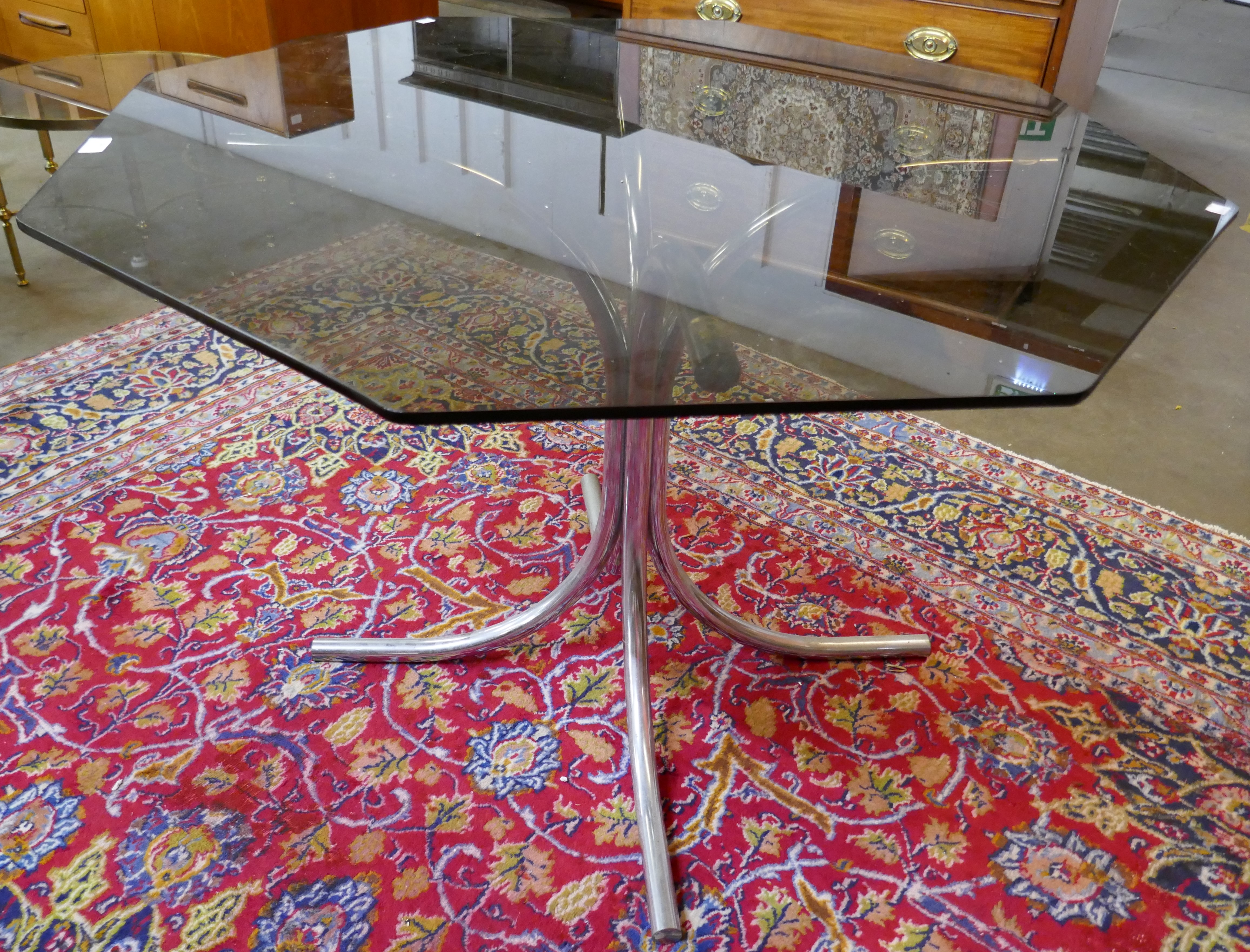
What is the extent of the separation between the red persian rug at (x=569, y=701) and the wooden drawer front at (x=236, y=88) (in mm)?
742

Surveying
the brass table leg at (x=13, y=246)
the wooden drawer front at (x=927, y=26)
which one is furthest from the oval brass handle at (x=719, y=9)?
the brass table leg at (x=13, y=246)

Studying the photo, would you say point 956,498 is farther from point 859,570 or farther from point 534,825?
point 534,825

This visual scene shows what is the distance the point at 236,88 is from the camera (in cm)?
154

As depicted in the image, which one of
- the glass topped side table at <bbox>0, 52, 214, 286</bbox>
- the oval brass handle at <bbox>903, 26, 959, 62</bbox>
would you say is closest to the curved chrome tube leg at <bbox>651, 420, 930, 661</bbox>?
the oval brass handle at <bbox>903, 26, 959, 62</bbox>

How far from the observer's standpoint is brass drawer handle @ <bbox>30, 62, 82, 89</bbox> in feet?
8.29

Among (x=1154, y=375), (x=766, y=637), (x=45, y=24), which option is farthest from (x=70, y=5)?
(x=1154, y=375)

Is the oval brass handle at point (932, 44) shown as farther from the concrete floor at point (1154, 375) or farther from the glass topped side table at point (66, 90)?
the glass topped side table at point (66, 90)

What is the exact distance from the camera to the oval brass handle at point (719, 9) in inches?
92.8

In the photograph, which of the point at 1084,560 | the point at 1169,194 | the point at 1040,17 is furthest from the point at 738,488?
the point at 1040,17

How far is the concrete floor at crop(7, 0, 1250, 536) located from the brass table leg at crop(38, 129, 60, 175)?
0.27ft

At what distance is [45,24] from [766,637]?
3630 millimetres

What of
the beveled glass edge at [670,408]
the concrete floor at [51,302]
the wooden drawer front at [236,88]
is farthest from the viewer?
the concrete floor at [51,302]

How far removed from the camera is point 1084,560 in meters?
1.90

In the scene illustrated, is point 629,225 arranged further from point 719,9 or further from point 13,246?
point 13,246
